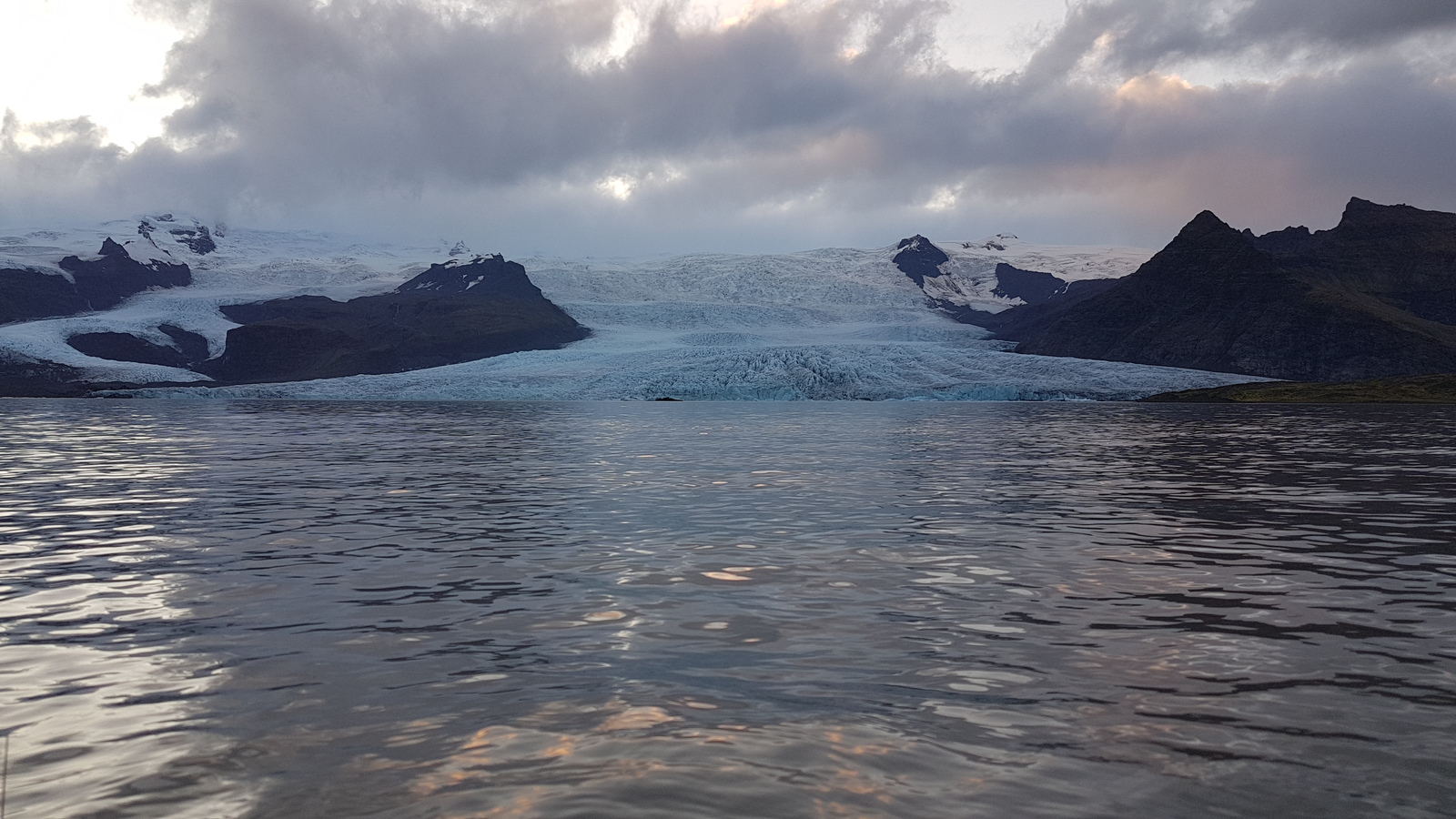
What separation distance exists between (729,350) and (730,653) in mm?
100364

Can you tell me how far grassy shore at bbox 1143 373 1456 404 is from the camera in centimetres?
9119

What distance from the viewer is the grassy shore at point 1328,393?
3590 inches

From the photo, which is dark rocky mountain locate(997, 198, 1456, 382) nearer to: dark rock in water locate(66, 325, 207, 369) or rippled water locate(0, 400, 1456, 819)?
rippled water locate(0, 400, 1456, 819)

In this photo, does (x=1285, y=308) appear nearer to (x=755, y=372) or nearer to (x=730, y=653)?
(x=755, y=372)

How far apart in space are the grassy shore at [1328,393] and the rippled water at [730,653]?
253 feet

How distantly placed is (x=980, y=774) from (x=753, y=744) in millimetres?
1318

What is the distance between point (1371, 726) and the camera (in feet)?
22.9

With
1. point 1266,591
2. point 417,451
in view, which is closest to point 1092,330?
point 417,451

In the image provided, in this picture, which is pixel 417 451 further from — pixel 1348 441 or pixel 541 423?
pixel 1348 441

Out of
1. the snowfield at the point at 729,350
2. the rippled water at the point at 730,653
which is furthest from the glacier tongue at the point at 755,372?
the rippled water at the point at 730,653

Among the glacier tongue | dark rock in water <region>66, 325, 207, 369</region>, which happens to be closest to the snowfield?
the glacier tongue

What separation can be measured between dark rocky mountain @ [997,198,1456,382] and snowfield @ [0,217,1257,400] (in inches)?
811

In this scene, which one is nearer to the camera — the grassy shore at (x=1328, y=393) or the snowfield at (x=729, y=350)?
the grassy shore at (x=1328, y=393)

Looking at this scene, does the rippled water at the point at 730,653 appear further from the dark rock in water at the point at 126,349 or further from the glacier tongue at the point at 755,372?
the dark rock in water at the point at 126,349
